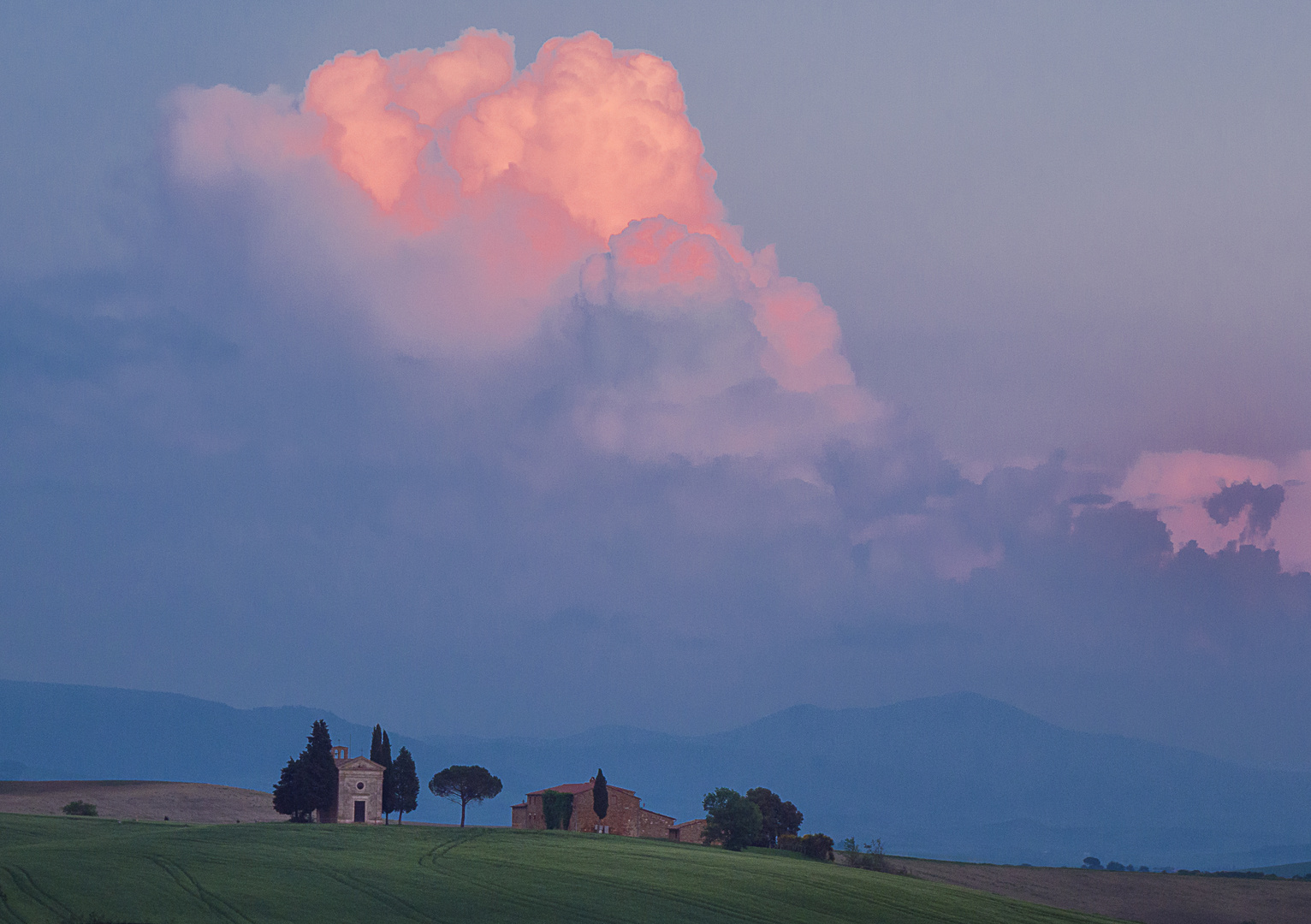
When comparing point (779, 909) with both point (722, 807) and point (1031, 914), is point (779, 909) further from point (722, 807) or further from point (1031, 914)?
point (722, 807)

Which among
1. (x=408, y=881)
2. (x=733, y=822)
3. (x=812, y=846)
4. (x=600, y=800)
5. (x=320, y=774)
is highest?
(x=320, y=774)

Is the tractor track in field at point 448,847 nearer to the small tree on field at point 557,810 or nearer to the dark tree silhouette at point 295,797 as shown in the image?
the dark tree silhouette at point 295,797

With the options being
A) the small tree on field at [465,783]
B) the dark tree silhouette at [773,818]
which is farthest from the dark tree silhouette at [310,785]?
the dark tree silhouette at [773,818]

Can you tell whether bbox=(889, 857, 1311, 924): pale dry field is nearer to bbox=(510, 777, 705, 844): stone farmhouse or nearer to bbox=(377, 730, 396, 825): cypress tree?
bbox=(510, 777, 705, 844): stone farmhouse

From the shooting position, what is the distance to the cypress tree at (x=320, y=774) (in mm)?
107500

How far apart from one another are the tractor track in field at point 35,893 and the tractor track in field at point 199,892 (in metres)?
→ 5.82

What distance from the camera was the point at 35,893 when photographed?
2219 inches

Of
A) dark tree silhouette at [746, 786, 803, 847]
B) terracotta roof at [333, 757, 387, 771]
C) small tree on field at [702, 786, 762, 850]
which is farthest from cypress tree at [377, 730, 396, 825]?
dark tree silhouette at [746, 786, 803, 847]

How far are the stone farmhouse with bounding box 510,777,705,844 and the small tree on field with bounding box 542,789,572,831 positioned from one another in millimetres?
357

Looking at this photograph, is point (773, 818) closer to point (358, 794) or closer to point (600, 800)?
point (600, 800)

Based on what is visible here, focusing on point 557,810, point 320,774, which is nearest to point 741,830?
point 557,810

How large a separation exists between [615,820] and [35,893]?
67345mm

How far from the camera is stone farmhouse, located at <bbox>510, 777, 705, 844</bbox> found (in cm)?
11788

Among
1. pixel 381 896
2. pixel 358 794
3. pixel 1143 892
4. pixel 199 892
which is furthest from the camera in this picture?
pixel 1143 892
